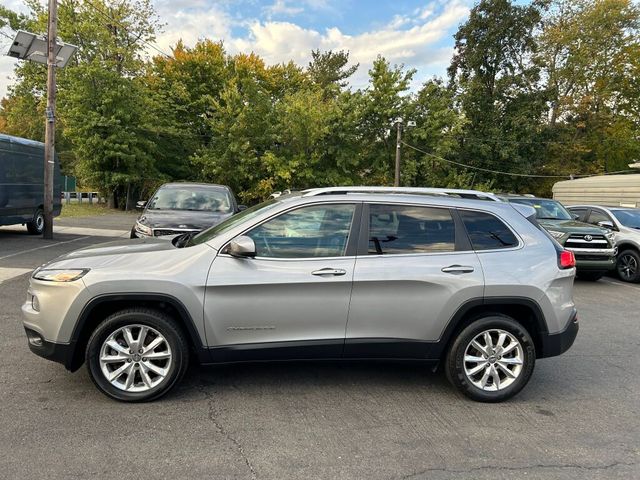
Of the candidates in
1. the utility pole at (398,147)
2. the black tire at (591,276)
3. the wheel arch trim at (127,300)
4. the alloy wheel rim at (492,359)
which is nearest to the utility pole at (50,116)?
the wheel arch trim at (127,300)

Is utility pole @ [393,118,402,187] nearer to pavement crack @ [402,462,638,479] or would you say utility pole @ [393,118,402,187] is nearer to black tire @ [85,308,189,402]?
black tire @ [85,308,189,402]

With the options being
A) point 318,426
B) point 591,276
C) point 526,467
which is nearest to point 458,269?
point 526,467

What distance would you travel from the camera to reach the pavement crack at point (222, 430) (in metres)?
2.98

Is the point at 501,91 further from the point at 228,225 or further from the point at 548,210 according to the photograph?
the point at 228,225

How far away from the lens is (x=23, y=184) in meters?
12.9

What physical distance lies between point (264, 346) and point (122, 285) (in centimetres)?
115

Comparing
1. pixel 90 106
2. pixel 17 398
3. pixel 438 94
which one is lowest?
pixel 17 398

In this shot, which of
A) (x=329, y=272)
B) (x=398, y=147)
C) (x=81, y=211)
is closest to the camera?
(x=329, y=272)

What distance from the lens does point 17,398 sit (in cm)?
373

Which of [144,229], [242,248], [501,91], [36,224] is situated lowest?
[36,224]

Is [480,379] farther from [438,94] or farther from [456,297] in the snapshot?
[438,94]

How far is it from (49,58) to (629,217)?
596 inches

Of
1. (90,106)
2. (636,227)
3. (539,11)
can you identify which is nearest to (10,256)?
(636,227)

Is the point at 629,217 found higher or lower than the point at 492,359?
higher
